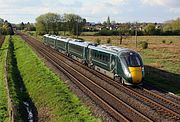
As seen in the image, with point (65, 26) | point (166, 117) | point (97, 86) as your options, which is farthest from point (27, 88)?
point (65, 26)

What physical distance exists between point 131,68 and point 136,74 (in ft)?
1.97

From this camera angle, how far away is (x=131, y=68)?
25.5m

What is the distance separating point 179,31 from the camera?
141625 mm

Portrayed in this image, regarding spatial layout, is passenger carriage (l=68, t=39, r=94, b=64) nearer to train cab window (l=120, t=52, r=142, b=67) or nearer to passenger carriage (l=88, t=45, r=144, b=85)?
passenger carriage (l=88, t=45, r=144, b=85)

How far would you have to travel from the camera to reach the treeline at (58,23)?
144 meters

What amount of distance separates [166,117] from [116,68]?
990cm

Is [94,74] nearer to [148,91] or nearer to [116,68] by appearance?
[116,68]

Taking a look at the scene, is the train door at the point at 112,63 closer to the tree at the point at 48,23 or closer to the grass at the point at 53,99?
the grass at the point at 53,99

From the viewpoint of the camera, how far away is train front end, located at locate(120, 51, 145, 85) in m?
25.3

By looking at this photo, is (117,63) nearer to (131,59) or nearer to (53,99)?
(131,59)

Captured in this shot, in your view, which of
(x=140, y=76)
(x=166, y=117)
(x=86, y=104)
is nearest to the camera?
(x=166, y=117)

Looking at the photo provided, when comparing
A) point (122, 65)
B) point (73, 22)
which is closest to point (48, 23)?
point (73, 22)

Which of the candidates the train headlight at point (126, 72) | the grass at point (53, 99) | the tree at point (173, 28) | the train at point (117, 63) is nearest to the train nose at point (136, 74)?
the train at point (117, 63)

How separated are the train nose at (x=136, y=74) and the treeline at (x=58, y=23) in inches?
4569
